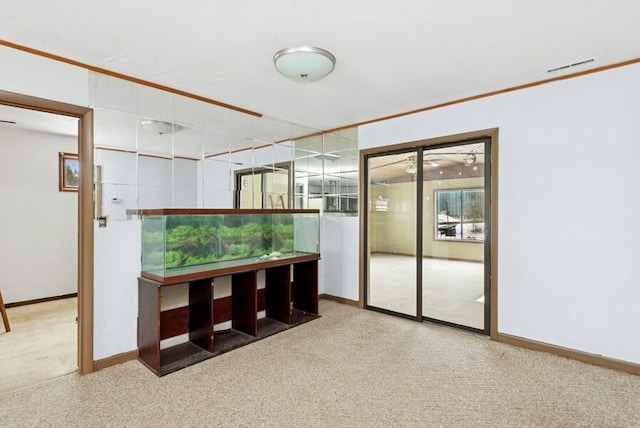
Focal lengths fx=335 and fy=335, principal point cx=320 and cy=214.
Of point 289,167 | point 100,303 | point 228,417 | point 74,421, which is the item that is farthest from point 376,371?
point 289,167

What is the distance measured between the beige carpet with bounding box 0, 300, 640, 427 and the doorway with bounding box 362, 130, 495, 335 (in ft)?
2.18

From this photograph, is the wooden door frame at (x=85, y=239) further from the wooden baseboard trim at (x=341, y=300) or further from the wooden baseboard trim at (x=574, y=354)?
the wooden baseboard trim at (x=574, y=354)

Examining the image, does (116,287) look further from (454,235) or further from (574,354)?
(574,354)

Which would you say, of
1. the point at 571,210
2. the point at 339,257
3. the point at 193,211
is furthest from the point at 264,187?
the point at 571,210

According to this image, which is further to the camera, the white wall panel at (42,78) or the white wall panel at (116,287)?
the white wall panel at (116,287)

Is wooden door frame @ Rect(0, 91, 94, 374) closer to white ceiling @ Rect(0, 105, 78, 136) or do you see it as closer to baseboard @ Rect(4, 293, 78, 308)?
white ceiling @ Rect(0, 105, 78, 136)

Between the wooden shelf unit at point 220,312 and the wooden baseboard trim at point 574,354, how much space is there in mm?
2077

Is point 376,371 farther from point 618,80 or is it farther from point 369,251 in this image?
point 618,80

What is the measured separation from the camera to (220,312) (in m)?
3.52

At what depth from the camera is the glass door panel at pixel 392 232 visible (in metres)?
4.05

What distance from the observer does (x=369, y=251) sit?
14.5 feet

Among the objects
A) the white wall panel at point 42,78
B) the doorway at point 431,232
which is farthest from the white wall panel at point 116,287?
the doorway at point 431,232

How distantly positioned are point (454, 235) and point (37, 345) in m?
4.36

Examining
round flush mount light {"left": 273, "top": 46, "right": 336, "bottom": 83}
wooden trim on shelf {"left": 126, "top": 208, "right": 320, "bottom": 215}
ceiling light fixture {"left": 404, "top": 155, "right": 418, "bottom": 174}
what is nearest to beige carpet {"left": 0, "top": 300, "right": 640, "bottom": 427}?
wooden trim on shelf {"left": 126, "top": 208, "right": 320, "bottom": 215}
